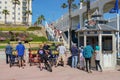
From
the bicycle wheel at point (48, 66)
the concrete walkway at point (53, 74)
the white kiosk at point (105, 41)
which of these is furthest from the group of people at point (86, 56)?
the bicycle wheel at point (48, 66)

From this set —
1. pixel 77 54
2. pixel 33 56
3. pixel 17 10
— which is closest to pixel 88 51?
pixel 77 54

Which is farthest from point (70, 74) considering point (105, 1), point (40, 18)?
point (40, 18)

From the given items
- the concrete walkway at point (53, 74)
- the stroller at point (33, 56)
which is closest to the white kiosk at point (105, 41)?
the concrete walkway at point (53, 74)

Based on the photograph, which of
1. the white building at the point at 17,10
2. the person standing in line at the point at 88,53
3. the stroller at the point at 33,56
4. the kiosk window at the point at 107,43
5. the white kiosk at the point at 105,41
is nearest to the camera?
the person standing in line at the point at 88,53

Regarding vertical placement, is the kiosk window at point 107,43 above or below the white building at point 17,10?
below

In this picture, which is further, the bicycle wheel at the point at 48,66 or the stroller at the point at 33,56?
the stroller at the point at 33,56

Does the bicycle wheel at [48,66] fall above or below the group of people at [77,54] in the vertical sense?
below

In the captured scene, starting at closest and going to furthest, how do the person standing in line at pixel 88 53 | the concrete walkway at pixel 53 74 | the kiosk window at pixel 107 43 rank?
the concrete walkway at pixel 53 74
the person standing in line at pixel 88 53
the kiosk window at pixel 107 43

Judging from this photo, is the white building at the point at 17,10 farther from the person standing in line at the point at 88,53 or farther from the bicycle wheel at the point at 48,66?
the person standing in line at the point at 88,53

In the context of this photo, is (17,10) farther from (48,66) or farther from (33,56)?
(48,66)

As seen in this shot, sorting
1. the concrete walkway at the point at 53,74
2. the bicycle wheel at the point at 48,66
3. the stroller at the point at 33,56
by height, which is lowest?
the concrete walkway at the point at 53,74

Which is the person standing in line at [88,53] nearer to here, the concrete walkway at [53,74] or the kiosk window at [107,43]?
the concrete walkway at [53,74]

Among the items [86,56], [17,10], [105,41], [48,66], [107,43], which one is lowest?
[48,66]

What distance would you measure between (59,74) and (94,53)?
3.04m
